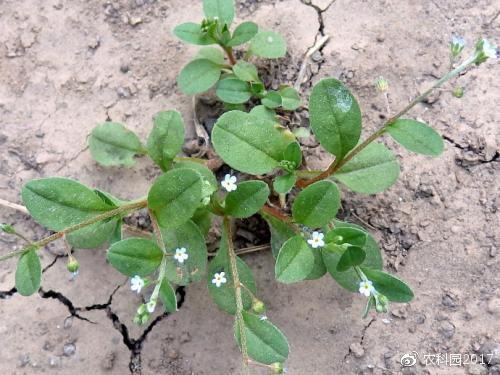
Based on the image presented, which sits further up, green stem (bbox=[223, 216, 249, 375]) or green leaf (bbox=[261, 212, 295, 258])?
green leaf (bbox=[261, 212, 295, 258])

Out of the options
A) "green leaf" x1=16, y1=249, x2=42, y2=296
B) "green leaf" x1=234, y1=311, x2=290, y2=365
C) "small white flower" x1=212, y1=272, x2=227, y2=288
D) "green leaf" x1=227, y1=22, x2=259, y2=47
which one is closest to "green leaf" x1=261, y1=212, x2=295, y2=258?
"small white flower" x1=212, y1=272, x2=227, y2=288

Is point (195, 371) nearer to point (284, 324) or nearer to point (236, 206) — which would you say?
point (284, 324)

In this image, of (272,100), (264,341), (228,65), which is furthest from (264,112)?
(264,341)

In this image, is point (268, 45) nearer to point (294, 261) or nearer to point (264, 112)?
point (264, 112)

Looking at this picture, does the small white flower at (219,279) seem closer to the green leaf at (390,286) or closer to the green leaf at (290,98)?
the green leaf at (390,286)

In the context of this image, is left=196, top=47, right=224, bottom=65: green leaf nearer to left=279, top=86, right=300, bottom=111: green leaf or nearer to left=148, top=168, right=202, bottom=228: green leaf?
left=279, top=86, right=300, bottom=111: green leaf

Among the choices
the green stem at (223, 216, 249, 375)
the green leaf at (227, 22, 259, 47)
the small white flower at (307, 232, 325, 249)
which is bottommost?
the green stem at (223, 216, 249, 375)

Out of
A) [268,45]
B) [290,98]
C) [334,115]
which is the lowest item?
[290,98]
